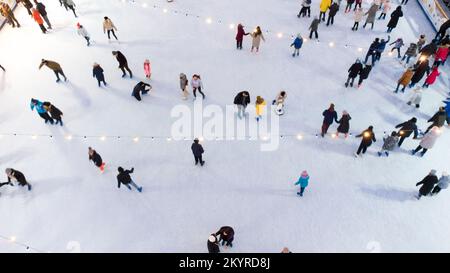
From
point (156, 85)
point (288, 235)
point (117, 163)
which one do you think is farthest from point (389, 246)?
point (156, 85)

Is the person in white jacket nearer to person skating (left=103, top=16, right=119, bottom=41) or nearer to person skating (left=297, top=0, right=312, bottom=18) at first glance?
person skating (left=297, top=0, right=312, bottom=18)

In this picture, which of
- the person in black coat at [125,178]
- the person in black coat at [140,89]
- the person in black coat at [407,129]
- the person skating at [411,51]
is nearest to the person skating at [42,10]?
the person in black coat at [140,89]

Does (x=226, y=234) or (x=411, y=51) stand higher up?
(x=411, y=51)

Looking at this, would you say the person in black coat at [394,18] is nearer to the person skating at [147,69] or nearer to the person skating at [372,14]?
the person skating at [372,14]

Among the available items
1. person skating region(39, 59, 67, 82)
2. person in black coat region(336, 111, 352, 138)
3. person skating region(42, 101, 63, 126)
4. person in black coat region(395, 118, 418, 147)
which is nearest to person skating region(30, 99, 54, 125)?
person skating region(42, 101, 63, 126)

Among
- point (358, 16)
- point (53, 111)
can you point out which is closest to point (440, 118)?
point (358, 16)

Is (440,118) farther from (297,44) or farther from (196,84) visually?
(196,84)
